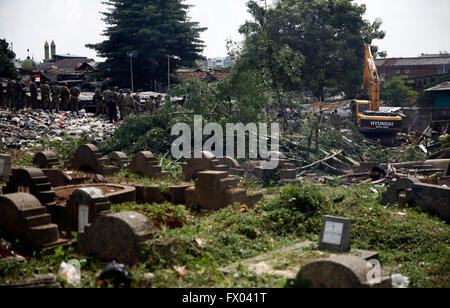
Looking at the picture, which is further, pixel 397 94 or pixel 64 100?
pixel 397 94

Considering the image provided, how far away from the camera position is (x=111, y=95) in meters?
24.8

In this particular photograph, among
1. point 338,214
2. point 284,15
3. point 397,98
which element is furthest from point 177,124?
point 397,98

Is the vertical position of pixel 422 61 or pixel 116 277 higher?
pixel 422 61

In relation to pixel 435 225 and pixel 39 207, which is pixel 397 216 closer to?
pixel 435 225

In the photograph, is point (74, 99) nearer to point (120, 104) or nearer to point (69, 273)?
point (120, 104)

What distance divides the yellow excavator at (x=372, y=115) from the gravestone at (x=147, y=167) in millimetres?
14509

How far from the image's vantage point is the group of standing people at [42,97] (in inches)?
931

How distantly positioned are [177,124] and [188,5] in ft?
74.4

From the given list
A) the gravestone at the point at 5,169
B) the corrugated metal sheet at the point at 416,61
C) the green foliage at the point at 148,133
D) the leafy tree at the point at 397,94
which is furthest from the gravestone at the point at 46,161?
the corrugated metal sheet at the point at 416,61

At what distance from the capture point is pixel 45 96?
24.6 metres

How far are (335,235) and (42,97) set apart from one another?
20.3 m

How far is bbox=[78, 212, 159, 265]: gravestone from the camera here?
6.23m

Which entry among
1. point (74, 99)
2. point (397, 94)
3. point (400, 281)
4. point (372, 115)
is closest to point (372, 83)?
point (372, 115)

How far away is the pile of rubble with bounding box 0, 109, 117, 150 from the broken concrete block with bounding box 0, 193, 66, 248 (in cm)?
1057
